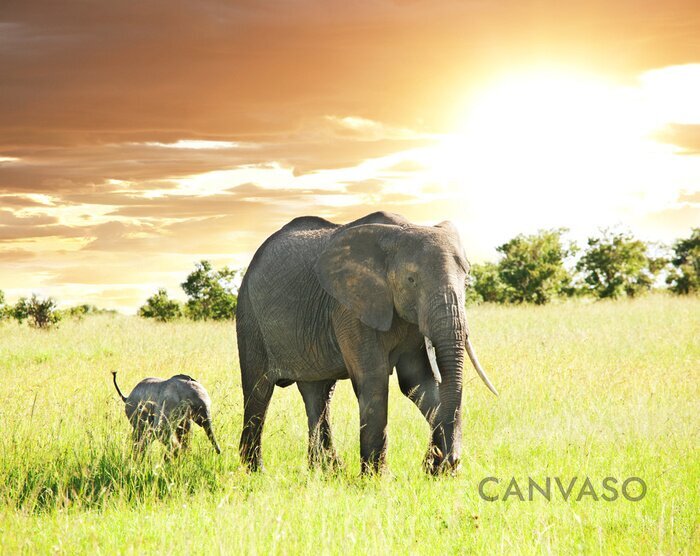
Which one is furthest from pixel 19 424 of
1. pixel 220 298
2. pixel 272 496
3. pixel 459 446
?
pixel 220 298

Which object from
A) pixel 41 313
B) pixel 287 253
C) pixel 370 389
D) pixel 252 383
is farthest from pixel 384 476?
pixel 41 313

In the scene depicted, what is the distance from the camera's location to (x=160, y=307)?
32250 mm

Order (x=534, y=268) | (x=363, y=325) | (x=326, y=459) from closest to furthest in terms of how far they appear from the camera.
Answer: (x=363, y=325), (x=326, y=459), (x=534, y=268)

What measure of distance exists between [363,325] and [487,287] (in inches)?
1203

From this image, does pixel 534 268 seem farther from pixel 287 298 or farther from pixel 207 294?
pixel 287 298

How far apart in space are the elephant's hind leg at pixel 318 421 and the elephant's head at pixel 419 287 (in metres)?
1.29

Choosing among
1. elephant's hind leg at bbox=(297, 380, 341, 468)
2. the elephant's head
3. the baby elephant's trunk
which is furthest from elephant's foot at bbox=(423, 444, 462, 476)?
the baby elephant's trunk

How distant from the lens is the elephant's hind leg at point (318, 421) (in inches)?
322

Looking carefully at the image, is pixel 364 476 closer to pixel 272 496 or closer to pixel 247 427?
pixel 272 496

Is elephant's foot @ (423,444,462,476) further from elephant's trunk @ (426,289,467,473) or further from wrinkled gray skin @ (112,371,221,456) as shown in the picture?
wrinkled gray skin @ (112,371,221,456)

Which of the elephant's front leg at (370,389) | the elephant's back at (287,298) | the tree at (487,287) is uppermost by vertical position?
the tree at (487,287)

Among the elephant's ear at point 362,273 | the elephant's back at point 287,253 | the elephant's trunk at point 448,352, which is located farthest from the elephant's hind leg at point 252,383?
the elephant's trunk at point 448,352

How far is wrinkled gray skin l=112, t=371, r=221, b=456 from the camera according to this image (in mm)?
8164

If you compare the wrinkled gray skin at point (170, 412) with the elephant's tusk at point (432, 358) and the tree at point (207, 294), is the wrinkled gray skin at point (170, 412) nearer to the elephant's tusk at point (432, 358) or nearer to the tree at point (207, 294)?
the elephant's tusk at point (432, 358)
